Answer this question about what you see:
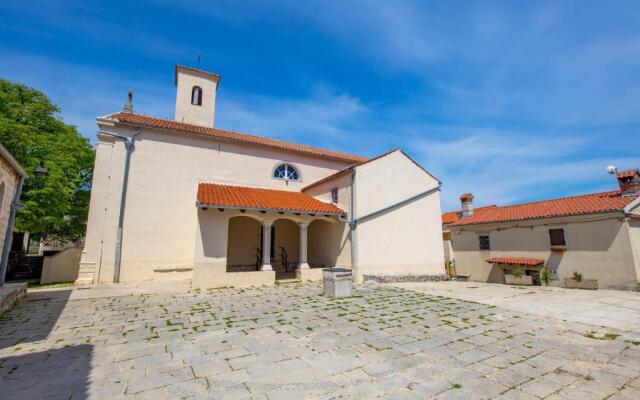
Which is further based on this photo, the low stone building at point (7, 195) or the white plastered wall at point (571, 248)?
the white plastered wall at point (571, 248)

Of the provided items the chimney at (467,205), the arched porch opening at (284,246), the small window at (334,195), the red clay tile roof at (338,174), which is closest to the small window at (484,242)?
the chimney at (467,205)

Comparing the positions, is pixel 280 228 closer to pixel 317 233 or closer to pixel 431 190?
pixel 317 233

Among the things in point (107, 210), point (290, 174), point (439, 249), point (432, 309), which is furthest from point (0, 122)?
point (439, 249)

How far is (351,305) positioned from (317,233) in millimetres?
7699

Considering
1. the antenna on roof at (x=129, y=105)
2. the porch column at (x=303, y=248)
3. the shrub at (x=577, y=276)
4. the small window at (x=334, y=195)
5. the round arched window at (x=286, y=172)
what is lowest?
the shrub at (x=577, y=276)

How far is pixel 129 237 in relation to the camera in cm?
1221

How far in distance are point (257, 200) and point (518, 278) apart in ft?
44.6

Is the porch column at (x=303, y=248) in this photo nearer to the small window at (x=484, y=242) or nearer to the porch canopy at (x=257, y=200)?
the porch canopy at (x=257, y=200)

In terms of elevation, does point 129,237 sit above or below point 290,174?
below

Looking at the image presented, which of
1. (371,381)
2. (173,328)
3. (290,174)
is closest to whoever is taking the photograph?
(371,381)

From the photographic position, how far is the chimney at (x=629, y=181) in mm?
12863

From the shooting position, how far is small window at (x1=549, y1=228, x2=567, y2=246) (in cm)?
1370

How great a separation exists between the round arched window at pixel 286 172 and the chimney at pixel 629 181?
16050 millimetres

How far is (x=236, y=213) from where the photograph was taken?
1174 cm
